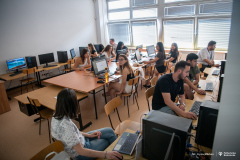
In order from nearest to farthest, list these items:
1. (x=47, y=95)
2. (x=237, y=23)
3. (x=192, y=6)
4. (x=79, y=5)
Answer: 1. (x=237, y=23)
2. (x=47, y=95)
3. (x=192, y=6)
4. (x=79, y=5)

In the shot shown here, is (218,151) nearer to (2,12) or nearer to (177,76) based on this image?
(177,76)

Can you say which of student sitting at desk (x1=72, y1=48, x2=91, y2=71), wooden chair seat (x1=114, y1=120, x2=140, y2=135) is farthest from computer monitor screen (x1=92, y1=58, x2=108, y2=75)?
wooden chair seat (x1=114, y1=120, x2=140, y2=135)

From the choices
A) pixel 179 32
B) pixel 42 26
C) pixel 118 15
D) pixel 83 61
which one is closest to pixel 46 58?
pixel 42 26

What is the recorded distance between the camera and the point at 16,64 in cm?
532

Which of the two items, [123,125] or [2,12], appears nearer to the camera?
[123,125]

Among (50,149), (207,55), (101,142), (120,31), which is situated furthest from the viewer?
(120,31)

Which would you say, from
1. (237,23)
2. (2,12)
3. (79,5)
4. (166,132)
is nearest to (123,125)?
(166,132)

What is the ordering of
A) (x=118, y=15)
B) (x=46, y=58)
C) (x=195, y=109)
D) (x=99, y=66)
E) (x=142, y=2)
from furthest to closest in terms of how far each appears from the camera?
(x=118, y=15) < (x=142, y=2) < (x=46, y=58) < (x=99, y=66) < (x=195, y=109)

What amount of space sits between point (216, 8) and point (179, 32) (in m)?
1.54

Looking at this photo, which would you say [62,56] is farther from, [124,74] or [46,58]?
[124,74]

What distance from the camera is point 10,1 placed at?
529 cm

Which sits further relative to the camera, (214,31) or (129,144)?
(214,31)

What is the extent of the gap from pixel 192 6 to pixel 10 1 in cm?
662

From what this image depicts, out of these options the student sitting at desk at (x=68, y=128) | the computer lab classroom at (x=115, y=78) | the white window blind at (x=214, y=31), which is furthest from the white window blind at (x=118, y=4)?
Result: the student sitting at desk at (x=68, y=128)
